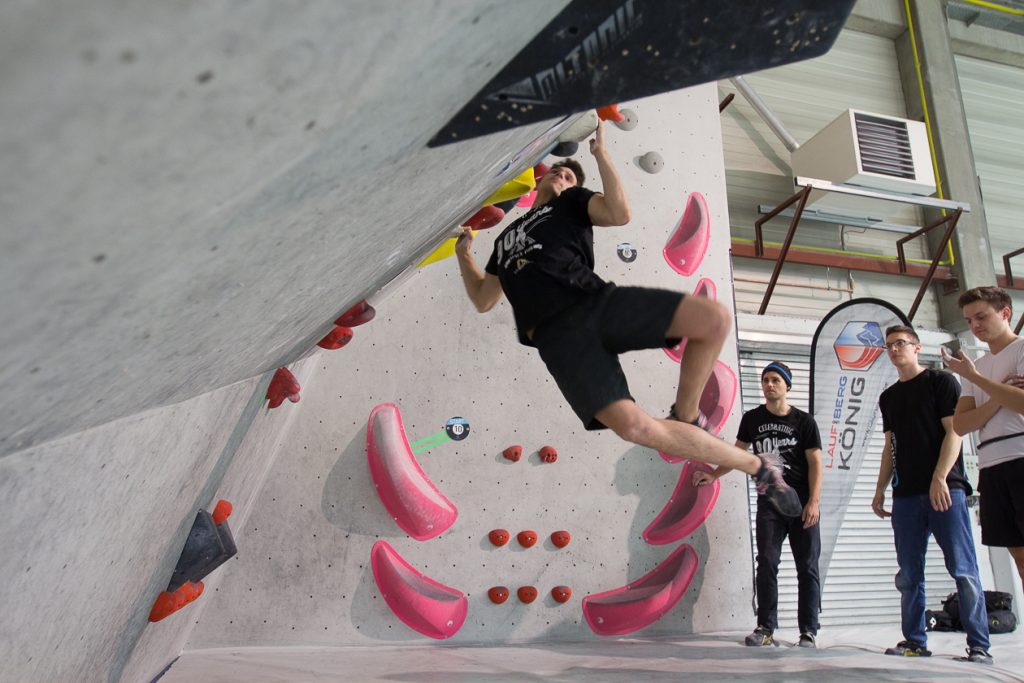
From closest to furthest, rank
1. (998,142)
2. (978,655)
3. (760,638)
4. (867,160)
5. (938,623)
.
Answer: (978,655) → (760,638) → (938,623) → (867,160) → (998,142)

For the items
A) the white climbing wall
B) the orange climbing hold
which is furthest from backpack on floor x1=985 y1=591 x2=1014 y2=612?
the orange climbing hold

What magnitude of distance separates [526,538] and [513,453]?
1.29 ft

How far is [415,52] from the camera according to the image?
0.60 meters

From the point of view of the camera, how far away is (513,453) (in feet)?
11.3

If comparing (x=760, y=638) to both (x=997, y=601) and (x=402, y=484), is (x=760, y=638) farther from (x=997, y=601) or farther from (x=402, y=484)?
(x=997, y=601)

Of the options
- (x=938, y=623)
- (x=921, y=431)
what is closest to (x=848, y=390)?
(x=921, y=431)

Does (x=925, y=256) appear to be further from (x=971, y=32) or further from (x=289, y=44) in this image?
(x=289, y=44)

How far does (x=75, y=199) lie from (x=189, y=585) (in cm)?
174

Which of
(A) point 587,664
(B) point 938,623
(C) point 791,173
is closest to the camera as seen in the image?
(A) point 587,664

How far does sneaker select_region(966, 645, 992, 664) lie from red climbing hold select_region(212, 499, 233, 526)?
2754 mm

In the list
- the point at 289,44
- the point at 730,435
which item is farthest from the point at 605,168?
the point at 730,435

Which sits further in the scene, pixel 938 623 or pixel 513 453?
pixel 938 623

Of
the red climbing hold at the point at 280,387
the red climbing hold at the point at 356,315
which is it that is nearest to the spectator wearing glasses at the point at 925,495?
the red climbing hold at the point at 356,315

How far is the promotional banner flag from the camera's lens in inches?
163
